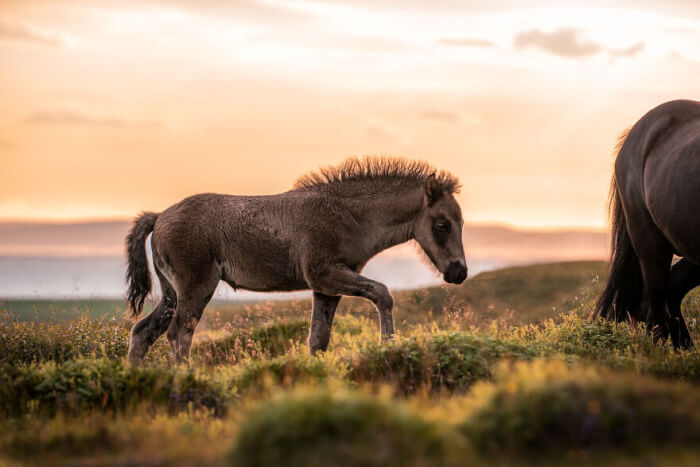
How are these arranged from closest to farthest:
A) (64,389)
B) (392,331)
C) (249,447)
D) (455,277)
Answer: (249,447)
(64,389)
(392,331)
(455,277)

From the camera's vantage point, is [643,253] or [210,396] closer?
[210,396]

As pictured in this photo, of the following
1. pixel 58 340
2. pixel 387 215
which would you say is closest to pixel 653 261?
pixel 387 215

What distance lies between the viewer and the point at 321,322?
11367mm

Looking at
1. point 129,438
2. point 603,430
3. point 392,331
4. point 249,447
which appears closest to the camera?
point 249,447

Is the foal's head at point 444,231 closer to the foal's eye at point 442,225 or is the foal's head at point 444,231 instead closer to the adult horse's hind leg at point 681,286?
the foal's eye at point 442,225

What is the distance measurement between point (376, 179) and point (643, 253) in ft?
13.7

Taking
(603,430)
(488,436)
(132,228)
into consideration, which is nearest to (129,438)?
(488,436)

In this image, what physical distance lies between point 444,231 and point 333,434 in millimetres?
6294

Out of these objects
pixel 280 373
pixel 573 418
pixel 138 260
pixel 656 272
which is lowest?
pixel 280 373

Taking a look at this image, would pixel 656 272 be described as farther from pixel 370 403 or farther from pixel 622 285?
pixel 370 403

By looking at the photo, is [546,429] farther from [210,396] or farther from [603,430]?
[210,396]

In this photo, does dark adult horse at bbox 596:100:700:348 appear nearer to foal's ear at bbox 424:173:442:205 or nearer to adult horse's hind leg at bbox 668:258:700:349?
adult horse's hind leg at bbox 668:258:700:349

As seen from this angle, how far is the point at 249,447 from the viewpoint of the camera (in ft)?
17.7

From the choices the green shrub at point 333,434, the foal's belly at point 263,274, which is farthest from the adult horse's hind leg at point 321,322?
the green shrub at point 333,434
